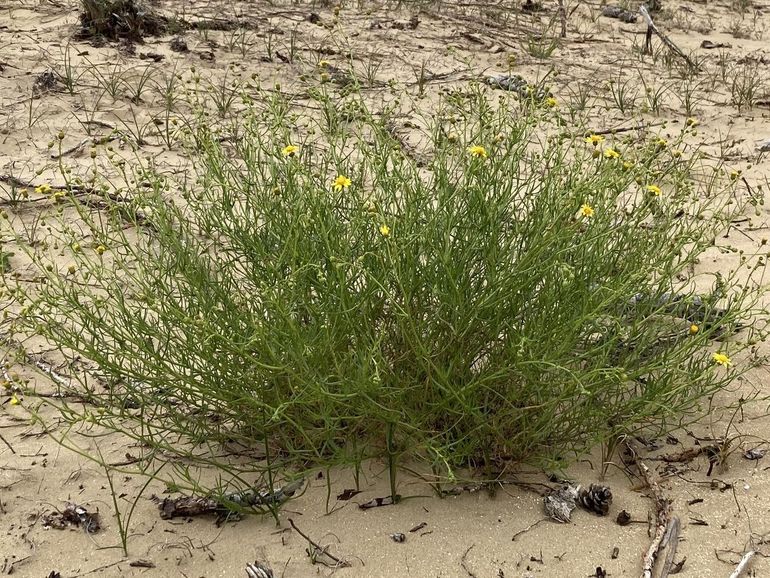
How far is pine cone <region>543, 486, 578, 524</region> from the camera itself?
223 centimetres

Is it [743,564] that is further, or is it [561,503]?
[561,503]

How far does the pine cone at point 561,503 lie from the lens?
223 cm

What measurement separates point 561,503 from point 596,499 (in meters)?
0.10

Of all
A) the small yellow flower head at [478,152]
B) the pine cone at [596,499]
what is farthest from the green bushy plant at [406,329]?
the pine cone at [596,499]

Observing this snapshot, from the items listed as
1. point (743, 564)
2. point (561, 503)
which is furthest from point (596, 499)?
point (743, 564)

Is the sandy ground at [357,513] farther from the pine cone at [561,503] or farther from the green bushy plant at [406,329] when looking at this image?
the green bushy plant at [406,329]

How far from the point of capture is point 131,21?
5.53 m

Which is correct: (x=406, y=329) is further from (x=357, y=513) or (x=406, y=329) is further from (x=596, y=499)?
(x=596, y=499)

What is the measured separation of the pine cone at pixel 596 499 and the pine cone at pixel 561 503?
22 mm

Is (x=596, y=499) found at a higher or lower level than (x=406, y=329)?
lower

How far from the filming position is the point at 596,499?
2.26 meters

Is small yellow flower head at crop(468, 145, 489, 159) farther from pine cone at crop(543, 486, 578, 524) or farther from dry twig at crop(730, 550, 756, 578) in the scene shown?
dry twig at crop(730, 550, 756, 578)

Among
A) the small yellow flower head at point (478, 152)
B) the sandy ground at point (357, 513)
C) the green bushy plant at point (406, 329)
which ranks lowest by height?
the sandy ground at point (357, 513)

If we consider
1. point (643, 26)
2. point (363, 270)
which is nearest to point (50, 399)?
point (363, 270)
